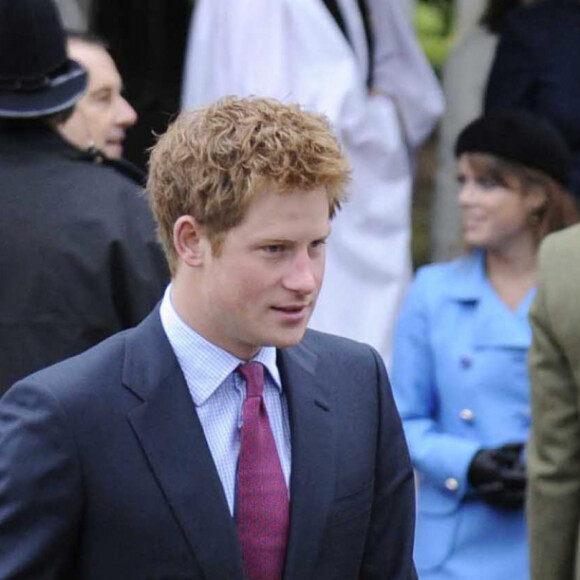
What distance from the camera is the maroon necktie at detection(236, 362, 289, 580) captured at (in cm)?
307

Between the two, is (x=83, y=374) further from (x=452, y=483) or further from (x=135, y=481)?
(x=452, y=483)

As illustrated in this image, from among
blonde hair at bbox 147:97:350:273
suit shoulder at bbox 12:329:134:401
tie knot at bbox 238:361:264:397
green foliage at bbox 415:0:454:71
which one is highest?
blonde hair at bbox 147:97:350:273

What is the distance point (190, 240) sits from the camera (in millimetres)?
3041

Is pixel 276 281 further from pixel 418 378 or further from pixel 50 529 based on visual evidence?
pixel 418 378

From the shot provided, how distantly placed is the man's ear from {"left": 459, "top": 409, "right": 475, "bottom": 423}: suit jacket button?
201cm

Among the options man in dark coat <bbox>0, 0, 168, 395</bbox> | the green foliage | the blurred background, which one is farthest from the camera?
the green foliage

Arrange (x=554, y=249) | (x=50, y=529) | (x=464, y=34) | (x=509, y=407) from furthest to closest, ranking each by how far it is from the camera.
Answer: (x=464, y=34)
(x=509, y=407)
(x=554, y=249)
(x=50, y=529)

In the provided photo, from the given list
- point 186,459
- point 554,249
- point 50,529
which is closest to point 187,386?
point 186,459

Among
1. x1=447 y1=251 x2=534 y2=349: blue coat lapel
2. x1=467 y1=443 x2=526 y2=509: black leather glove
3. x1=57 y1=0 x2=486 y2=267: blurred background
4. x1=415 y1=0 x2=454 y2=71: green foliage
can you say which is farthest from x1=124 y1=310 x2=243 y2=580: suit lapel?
x1=415 y1=0 x2=454 y2=71: green foliage

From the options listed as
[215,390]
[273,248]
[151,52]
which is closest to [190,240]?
[273,248]

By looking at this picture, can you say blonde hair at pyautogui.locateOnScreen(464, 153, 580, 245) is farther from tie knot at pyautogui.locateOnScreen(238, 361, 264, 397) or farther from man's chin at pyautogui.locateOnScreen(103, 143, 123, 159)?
tie knot at pyautogui.locateOnScreen(238, 361, 264, 397)

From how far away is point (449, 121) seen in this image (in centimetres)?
703

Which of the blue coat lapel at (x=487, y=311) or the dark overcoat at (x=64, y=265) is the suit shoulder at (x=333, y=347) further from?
the blue coat lapel at (x=487, y=311)

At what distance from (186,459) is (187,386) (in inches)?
4.9
